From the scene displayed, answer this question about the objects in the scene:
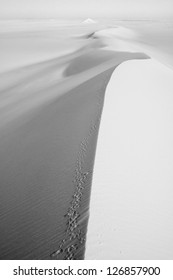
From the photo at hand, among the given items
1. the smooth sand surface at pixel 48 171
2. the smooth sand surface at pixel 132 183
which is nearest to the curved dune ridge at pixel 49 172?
the smooth sand surface at pixel 48 171

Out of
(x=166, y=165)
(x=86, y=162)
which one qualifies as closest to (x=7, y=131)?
(x=86, y=162)

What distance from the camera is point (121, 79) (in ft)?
30.8

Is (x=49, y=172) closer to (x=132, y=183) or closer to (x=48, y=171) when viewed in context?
(x=48, y=171)

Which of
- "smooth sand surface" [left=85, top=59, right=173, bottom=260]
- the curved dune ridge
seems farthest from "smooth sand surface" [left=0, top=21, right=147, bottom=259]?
"smooth sand surface" [left=85, top=59, right=173, bottom=260]

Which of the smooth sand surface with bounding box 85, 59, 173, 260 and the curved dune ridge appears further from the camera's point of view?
the curved dune ridge

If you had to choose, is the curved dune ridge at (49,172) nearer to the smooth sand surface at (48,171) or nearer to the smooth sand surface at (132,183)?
the smooth sand surface at (48,171)

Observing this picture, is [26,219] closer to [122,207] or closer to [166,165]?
[122,207]

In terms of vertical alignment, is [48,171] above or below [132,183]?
above

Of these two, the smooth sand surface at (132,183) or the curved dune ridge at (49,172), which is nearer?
the smooth sand surface at (132,183)

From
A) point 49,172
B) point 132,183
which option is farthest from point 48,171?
point 132,183

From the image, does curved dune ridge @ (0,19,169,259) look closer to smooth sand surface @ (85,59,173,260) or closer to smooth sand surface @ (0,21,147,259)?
smooth sand surface @ (0,21,147,259)

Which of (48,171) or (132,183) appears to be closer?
(132,183)
